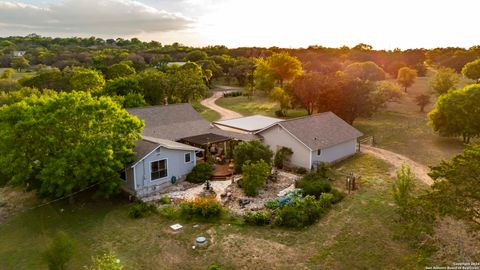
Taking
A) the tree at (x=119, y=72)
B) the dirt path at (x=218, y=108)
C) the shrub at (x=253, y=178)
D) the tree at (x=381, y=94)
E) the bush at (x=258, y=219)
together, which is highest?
the tree at (x=119, y=72)

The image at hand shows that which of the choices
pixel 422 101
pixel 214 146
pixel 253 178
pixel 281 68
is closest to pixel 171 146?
pixel 253 178

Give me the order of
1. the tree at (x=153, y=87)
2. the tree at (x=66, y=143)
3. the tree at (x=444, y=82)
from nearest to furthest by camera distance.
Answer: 1. the tree at (x=66, y=143)
2. the tree at (x=153, y=87)
3. the tree at (x=444, y=82)

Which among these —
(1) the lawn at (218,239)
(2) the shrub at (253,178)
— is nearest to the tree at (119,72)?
(1) the lawn at (218,239)

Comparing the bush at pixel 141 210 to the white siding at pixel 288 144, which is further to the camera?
the white siding at pixel 288 144

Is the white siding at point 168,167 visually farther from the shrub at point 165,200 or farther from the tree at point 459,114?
the tree at point 459,114

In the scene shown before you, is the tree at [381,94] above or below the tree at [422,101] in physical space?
above

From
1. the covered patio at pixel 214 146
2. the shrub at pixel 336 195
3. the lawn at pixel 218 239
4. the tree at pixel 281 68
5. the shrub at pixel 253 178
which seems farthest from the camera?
the tree at pixel 281 68
